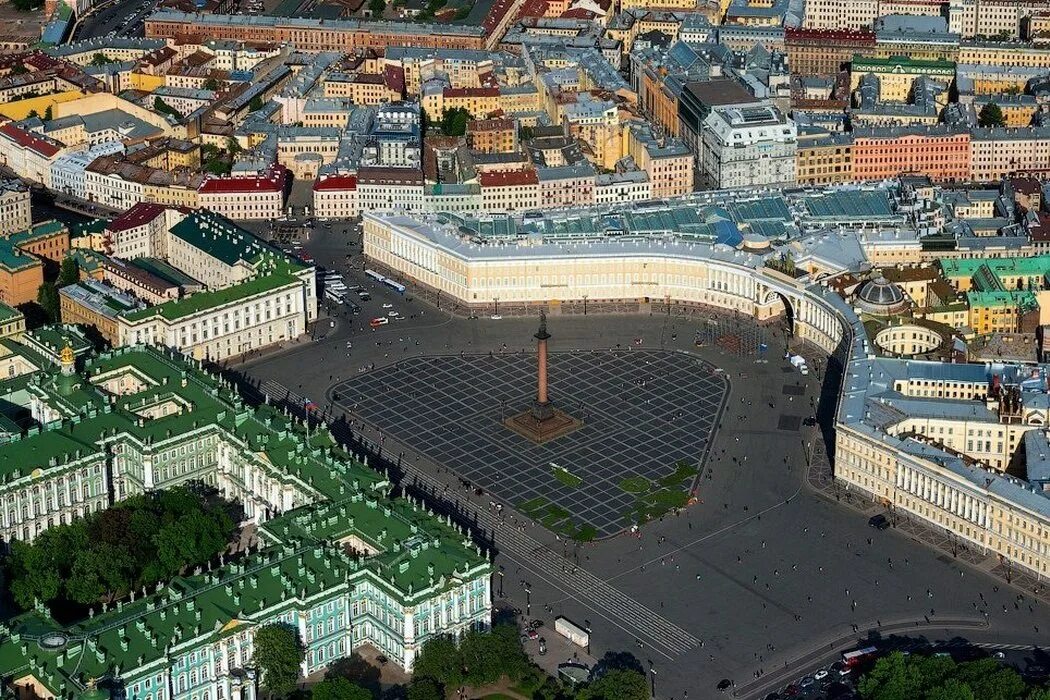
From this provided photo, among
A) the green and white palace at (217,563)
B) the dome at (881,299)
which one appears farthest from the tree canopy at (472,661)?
the dome at (881,299)

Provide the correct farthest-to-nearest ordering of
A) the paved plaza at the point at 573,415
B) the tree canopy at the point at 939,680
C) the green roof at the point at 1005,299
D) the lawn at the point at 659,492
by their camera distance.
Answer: the green roof at the point at 1005,299
the paved plaza at the point at 573,415
the lawn at the point at 659,492
the tree canopy at the point at 939,680

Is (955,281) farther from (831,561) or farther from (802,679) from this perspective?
(802,679)

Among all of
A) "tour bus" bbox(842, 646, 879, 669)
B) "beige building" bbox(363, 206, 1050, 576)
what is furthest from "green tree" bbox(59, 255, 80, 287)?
"tour bus" bbox(842, 646, 879, 669)

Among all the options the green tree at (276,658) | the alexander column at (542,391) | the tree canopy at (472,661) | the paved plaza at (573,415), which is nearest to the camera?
the green tree at (276,658)

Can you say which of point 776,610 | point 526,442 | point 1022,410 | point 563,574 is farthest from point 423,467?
point 1022,410

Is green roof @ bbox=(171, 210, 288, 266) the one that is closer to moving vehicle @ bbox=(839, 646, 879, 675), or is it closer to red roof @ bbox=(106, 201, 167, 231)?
red roof @ bbox=(106, 201, 167, 231)

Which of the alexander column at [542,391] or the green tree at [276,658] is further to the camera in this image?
the alexander column at [542,391]

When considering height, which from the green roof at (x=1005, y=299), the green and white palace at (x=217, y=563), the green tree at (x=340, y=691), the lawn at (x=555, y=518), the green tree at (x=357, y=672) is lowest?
the green tree at (x=357, y=672)

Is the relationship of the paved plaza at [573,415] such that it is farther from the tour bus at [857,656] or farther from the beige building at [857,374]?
the tour bus at [857,656]
